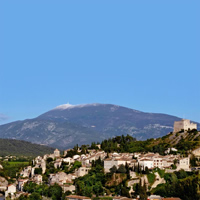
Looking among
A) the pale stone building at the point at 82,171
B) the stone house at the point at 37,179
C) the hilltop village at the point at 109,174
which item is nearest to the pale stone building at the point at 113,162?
the hilltop village at the point at 109,174

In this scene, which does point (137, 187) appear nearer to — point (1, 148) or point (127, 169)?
point (127, 169)

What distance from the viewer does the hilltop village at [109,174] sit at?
223 feet

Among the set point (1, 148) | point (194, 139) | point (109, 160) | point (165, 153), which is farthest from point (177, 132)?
point (1, 148)

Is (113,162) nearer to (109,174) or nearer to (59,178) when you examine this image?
(109,174)

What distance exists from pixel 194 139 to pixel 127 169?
26.0 metres

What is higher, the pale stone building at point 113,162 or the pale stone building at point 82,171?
the pale stone building at point 113,162

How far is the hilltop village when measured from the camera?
6788cm

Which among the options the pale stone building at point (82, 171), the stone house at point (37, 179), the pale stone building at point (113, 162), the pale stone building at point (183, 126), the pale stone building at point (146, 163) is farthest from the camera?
the pale stone building at point (183, 126)

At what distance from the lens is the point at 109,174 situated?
239 feet

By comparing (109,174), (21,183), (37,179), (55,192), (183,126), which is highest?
(183,126)

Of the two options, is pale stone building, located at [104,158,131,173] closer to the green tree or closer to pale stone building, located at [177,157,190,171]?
pale stone building, located at [177,157,190,171]

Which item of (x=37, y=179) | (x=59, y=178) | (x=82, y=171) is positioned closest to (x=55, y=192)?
(x=59, y=178)

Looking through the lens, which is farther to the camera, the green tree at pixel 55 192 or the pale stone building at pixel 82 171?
the pale stone building at pixel 82 171

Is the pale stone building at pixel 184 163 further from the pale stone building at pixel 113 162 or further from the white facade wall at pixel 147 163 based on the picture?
the pale stone building at pixel 113 162
